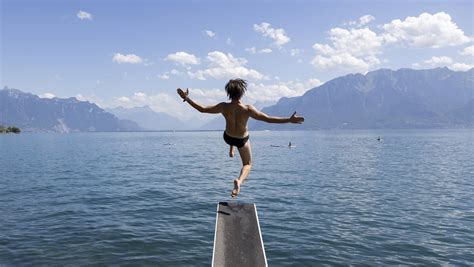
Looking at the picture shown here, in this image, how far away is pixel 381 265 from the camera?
64.0 ft

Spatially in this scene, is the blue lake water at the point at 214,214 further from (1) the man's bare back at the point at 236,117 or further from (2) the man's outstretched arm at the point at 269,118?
(2) the man's outstretched arm at the point at 269,118

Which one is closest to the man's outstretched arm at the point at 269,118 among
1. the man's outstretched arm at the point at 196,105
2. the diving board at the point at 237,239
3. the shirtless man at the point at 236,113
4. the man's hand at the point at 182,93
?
the shirtless man at the point at 236,113

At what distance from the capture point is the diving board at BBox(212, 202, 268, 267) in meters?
8.63

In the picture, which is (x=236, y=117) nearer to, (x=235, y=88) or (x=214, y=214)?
(x=235, y=88)

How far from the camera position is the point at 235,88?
10422 mm

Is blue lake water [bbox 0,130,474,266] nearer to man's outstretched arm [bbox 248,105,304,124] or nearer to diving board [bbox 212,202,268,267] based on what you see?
diving board [bbox 212,202,268,267]

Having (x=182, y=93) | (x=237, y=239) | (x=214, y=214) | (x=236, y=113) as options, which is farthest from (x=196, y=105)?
(x=214, y=214)

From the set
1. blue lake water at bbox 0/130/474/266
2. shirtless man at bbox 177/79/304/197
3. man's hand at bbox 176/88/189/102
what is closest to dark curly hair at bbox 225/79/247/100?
shirtless man at bbox 177/79/304/197

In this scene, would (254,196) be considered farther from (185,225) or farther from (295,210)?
(185,225)

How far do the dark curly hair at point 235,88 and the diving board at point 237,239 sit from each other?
112 inches

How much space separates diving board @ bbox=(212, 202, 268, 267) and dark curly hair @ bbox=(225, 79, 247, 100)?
286 centimetres

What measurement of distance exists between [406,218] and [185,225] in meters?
15.9

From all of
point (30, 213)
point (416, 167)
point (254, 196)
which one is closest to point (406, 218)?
point (254, 196)

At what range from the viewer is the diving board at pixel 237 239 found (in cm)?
863
